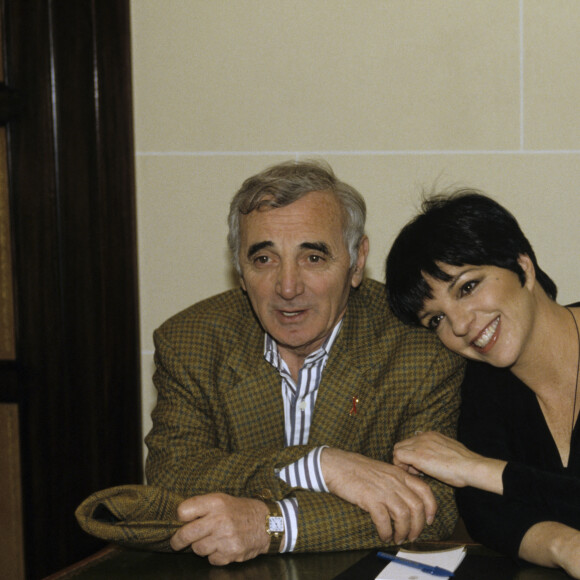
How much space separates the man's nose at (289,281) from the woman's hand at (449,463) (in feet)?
1.43

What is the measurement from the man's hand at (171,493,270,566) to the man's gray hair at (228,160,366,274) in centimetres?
67

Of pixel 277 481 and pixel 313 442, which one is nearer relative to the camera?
pixel 277 481

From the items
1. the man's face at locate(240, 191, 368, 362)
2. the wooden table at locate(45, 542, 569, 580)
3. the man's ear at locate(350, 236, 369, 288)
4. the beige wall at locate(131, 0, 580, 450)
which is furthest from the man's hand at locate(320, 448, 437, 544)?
the beige wall at locate(131, 0, 580, 450)

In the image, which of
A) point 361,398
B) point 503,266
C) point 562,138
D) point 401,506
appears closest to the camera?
point 401,506

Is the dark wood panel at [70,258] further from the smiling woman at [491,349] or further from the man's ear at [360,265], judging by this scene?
the smiling woman at [491,349]

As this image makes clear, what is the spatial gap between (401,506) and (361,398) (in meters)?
0.38

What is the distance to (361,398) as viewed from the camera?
2049mm

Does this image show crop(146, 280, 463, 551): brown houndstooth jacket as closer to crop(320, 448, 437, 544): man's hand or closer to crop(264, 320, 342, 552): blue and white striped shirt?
crop(264, 320, 342, 552): blue and white striped shirt

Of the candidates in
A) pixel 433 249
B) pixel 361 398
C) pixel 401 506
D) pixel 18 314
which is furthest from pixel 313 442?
pixel 18 314

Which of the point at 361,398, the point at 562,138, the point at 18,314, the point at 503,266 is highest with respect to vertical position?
the point at 562,138

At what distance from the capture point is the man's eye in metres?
1.93

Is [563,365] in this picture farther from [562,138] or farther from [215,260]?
[215,260]

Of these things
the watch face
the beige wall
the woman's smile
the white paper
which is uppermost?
the beige wall

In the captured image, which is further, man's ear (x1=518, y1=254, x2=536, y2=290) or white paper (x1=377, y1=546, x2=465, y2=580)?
man's ear (x1=518, y1=254, x2=536, y2=290)
